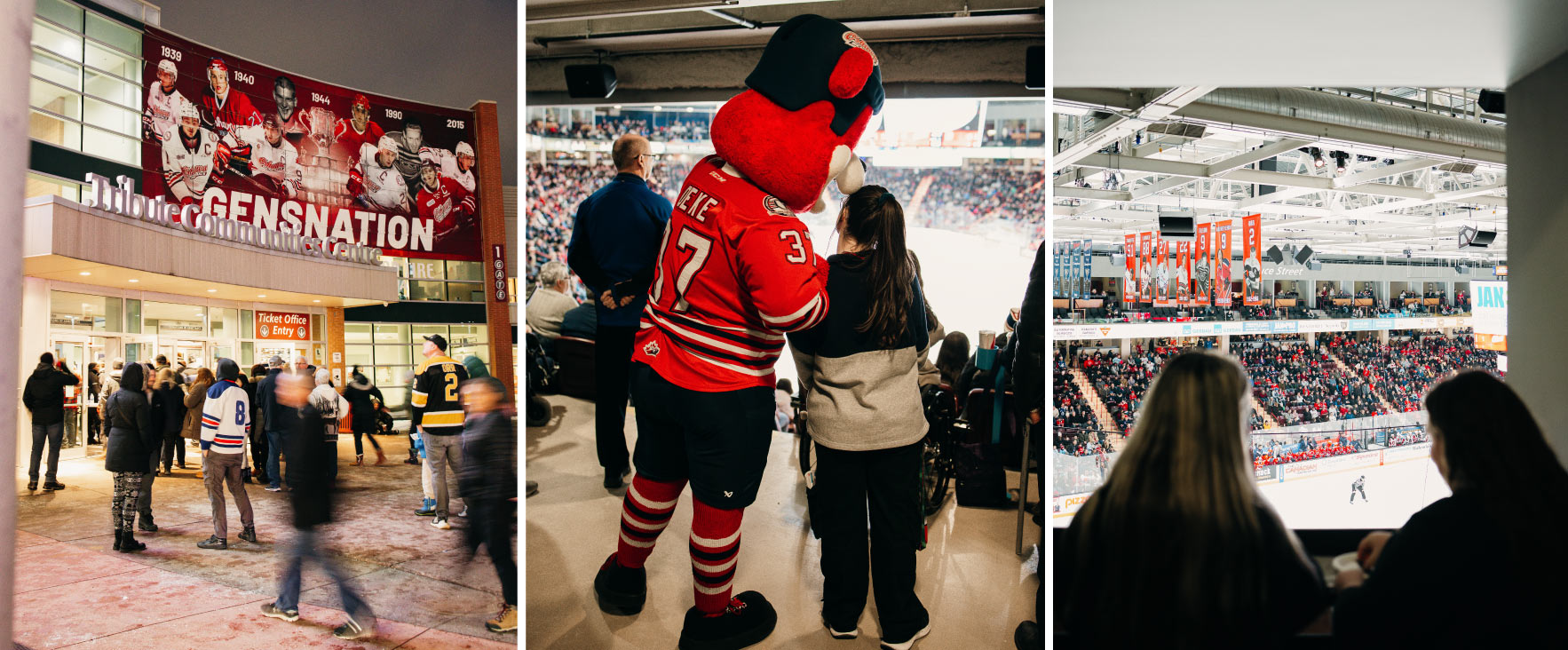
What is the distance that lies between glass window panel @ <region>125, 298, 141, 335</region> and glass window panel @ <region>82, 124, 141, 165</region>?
36 cm

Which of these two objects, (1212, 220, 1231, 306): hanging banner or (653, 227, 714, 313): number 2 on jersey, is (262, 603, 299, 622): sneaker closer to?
(653, 227, 714, 313): number 2 on jersey

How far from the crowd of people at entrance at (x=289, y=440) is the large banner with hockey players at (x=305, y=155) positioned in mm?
380

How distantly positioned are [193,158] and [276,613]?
1.26 meters

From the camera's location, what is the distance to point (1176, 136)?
2.61m

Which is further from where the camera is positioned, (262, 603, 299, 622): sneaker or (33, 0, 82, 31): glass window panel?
(262, 603, 299, 622): sneaker

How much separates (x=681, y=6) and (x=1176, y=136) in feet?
6.45

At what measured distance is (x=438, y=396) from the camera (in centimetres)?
185

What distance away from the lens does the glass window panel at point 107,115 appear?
1.73 metres

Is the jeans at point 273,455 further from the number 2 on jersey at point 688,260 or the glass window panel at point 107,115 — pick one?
the number 2 on jersey at point 688,260

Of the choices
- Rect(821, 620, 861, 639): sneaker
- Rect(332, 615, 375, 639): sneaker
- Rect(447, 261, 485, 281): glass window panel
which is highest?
Rect(447, 261, 485, 281): glass window panel

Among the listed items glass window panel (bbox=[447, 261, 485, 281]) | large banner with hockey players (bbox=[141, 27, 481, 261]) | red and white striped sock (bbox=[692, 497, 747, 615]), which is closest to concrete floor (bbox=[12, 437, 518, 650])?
glass window panel (bbox=[447, 261, 485, 281])

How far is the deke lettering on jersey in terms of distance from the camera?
1.39 m

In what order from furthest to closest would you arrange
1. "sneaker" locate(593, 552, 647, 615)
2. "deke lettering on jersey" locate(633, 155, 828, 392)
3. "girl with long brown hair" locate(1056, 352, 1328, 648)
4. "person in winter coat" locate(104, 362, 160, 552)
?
"person in winter coat" locate(104, 362, 160, 552)
"sneaker" locate(593, 552, 647, 615)
"deke lettering on jersey" locate(633, 155, 828, 392)
"girl with long brown hair" locate(1056, 352, 1328, 648)

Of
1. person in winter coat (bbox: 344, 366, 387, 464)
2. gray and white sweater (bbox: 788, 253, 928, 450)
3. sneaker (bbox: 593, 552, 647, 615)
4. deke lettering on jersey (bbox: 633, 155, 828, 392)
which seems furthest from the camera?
person in winter coat (bbox: 344, 366, 387, 464)
